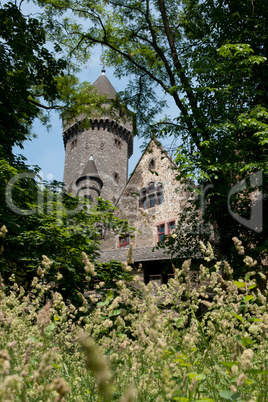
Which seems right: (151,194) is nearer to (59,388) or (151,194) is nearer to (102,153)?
(102,153)

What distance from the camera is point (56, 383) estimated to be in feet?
3.32

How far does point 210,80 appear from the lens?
38.2 ft

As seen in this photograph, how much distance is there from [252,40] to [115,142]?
43348 millimetres

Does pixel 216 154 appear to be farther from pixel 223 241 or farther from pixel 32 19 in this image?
pixel 32 19

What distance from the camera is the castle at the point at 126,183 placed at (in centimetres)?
2086

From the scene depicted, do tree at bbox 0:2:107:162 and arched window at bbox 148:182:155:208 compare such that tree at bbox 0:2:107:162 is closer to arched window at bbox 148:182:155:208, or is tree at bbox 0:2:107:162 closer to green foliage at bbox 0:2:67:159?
green foliage at bbox 0:2:67:159

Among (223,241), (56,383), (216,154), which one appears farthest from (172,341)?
(223,241)

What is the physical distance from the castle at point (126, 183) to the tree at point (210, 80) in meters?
1.33

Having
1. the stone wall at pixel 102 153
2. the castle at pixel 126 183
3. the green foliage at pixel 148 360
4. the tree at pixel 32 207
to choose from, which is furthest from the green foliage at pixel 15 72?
the stone wall at pixel 102 153

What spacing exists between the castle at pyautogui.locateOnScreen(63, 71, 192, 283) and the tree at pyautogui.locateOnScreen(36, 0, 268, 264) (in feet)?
4.35

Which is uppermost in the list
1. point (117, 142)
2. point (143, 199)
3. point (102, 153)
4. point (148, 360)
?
point (117, 142)

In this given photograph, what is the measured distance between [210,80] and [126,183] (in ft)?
75.7

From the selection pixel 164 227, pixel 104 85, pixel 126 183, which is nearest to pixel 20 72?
pixel 164 227

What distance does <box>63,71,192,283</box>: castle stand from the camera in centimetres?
2086
